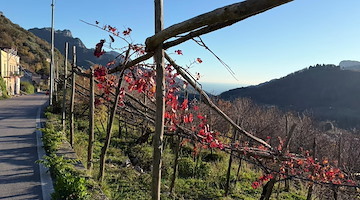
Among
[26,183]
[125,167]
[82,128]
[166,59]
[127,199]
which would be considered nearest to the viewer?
[166,59]

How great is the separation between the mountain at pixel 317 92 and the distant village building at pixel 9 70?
4667cm

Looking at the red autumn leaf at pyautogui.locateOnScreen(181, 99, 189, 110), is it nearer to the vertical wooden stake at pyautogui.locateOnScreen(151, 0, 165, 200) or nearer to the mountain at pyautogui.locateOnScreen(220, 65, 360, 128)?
the vertical wooden stake at pyautogui.locateOnScreen(151, 0, 165, 200)

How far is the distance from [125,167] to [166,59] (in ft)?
20.4

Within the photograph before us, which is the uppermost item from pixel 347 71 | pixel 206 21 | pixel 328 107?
pixel 347 71

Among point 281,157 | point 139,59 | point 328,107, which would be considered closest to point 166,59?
point 139,59

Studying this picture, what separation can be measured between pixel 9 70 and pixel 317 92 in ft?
253

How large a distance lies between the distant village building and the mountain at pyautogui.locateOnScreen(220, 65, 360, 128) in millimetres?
46670

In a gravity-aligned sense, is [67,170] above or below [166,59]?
below

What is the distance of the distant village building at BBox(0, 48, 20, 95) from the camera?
1105 inches

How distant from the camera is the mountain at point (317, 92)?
236 feet

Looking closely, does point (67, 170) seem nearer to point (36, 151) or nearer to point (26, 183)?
point (26, 183)

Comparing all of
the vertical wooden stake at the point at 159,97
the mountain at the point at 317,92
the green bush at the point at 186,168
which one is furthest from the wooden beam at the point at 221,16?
the mountain at the point at 317,92

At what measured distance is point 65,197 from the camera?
3990 millimetres

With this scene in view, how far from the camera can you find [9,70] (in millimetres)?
30609
